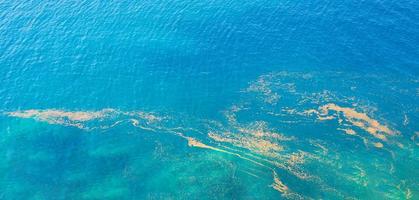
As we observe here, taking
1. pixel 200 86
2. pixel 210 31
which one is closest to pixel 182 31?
pixel 210 31

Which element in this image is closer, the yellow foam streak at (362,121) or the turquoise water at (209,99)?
the turquoise water at (209,99)

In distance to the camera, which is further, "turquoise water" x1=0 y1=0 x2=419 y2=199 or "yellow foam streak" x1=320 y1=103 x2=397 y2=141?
"yellow foam streak" x1=320 y1=103 x2=397 y2=141

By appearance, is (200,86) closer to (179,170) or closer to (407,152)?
(179,170)

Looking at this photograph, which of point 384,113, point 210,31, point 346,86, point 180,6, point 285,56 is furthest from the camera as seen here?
point 180,6

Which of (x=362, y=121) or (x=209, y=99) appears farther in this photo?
(x=209, y=99)

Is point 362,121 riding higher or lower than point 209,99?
lower

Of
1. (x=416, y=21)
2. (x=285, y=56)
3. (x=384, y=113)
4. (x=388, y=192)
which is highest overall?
(x=416, y=21)

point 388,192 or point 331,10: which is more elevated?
point 331,10

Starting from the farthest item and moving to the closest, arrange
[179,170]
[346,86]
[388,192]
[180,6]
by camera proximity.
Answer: [180,6] → [346,86] → [179,170] → [388,192]
